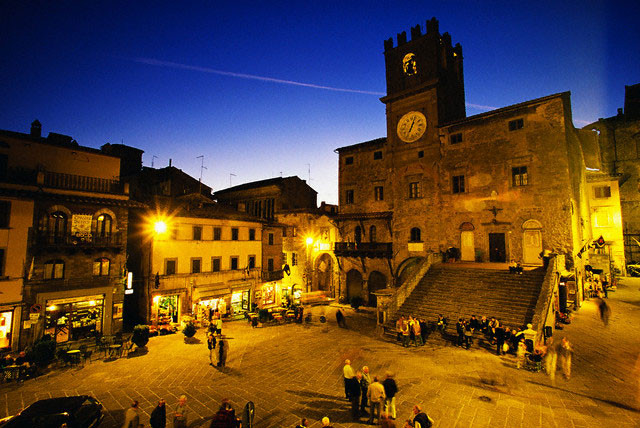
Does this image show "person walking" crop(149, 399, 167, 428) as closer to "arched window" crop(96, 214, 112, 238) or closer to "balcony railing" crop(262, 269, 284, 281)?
"arched window" crop(96, 214, 112, 238)

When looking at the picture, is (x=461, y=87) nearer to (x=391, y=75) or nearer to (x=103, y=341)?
(x=391, y=75)

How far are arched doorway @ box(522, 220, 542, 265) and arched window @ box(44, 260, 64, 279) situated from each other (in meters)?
30.6

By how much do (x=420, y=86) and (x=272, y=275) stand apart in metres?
22.9

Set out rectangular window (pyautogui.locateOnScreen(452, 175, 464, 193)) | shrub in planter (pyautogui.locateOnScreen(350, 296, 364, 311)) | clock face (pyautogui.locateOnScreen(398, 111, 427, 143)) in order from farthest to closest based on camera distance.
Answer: clock face (pyautogui.locateOnScreen(398, 111, 427, 143))
shrub in planter (pyautogui.locateOnScreen(350, 296, 364, 311))
rectangular window (pyautogui.locateOnScreen(452, 175, 464, 193))

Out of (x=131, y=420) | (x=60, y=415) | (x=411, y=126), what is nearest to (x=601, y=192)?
(x=411, y=126)

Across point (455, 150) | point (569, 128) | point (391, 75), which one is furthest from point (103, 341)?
point (569, 128)

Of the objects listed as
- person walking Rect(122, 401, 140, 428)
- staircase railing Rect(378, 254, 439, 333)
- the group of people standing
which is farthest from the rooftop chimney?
staircase railing Rect(378, 254, 439, 333)

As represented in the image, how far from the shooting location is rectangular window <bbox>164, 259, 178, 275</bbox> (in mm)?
23625

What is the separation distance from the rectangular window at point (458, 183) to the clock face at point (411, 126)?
16.8 ft

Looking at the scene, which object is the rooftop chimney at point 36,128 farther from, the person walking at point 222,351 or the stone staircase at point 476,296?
the stone staircase at point 476,296

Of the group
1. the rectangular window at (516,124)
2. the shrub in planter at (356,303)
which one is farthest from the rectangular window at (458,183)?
the shrub in planter at (356,303)

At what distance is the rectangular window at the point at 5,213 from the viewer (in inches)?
658

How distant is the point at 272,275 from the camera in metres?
31.5

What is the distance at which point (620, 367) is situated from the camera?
1251 centimetres
